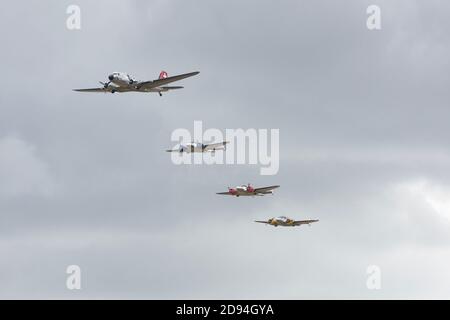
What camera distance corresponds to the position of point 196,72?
174 m

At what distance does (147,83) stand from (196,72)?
21.7 m

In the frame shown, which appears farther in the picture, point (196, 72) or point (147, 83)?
point (147, 83)
